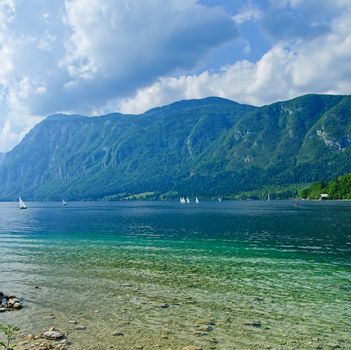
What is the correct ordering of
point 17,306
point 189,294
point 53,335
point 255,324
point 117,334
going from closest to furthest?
1. point 53,335
2. point 117,334
3. point 255,324
4. point 17,306
5. point 189,294

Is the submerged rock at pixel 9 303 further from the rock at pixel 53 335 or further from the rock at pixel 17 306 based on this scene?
the rock at pixel 53 335

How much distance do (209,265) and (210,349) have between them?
25.6m

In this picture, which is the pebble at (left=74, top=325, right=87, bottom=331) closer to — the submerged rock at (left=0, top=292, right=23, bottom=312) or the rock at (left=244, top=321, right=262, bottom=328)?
the submerged rock at (left=0, top=292, right=23, bottom=312)

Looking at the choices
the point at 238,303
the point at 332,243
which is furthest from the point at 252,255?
the point at 238,303

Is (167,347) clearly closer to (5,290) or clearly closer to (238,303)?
(238,303)

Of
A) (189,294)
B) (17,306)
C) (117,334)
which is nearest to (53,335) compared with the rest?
(117,334)

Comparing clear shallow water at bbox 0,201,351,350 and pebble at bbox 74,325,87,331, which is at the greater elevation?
pebble at bbox 74,325,87,331

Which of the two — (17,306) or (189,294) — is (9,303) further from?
(189,294)

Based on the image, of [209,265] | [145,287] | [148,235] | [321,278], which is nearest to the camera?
[145,287]

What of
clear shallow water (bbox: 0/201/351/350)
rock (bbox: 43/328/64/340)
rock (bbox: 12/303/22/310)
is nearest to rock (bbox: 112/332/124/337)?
clear shallow water (bbox: 0/201/351/350)

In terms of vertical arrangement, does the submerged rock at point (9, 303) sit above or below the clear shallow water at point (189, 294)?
above

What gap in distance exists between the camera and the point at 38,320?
86.7ft

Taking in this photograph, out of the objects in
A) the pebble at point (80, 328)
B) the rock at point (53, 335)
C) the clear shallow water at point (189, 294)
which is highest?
the rock at point (53, 335)

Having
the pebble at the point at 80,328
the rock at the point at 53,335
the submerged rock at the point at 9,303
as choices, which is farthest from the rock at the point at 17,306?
the pebble at the point at 80,328
